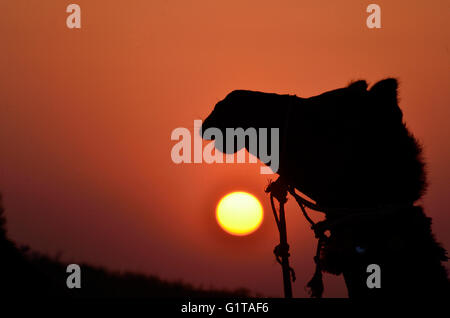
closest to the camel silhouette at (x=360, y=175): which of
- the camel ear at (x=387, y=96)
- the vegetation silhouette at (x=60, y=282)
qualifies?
the camel ear at (x=387, y=96)

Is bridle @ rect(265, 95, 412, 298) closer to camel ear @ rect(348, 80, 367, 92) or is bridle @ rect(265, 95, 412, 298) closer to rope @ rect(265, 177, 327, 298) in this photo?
A: rope @ rect(265, 177, 327, 298)

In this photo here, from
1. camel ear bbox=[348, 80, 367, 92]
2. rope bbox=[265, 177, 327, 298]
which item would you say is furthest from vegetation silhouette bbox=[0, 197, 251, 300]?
camel ear bbox=[348, 80, 367, 92]

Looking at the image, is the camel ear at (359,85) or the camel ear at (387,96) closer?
the camel ear at (387,96)

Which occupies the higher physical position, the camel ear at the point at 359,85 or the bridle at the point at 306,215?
the camel ear at the point at 359,85

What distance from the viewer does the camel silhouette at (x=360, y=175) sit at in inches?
148

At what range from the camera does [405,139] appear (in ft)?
13.0

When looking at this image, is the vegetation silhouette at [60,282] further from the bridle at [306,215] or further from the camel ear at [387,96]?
the camel ear at [387,96]

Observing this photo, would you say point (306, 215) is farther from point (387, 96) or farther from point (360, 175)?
point (387, 96)

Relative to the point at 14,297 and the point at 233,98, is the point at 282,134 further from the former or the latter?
the point at 14,297

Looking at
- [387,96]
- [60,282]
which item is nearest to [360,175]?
[387,96]

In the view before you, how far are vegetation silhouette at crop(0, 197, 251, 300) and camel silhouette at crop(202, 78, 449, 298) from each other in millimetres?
1464

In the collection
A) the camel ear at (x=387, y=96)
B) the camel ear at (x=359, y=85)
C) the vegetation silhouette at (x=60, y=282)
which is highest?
the camel ear at (x=359, y=85)
